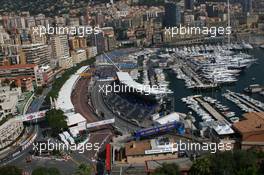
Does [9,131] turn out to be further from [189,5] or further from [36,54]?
[189,5]

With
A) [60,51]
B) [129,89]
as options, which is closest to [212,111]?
[129,89]

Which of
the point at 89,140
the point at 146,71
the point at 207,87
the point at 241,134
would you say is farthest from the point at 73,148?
the point at 146,71

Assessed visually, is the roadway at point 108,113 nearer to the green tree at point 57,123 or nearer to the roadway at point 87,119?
the roadway at point 87,119

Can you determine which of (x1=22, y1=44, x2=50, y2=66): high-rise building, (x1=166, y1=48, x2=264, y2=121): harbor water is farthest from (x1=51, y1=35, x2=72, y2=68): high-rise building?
(x1=166, y1=48, x2=264, y2=121): harbor water

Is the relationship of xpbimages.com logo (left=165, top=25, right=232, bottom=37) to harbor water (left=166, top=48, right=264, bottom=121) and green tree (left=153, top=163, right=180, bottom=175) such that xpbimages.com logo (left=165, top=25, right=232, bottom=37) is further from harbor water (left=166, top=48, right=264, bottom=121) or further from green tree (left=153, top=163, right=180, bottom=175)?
green tree (left=153, top=163, right=180, bottom=175)

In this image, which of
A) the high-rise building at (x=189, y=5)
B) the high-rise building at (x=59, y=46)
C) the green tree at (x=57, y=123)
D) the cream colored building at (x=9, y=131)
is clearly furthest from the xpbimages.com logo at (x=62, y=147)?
the high-rise building at (x=189, y=5)
